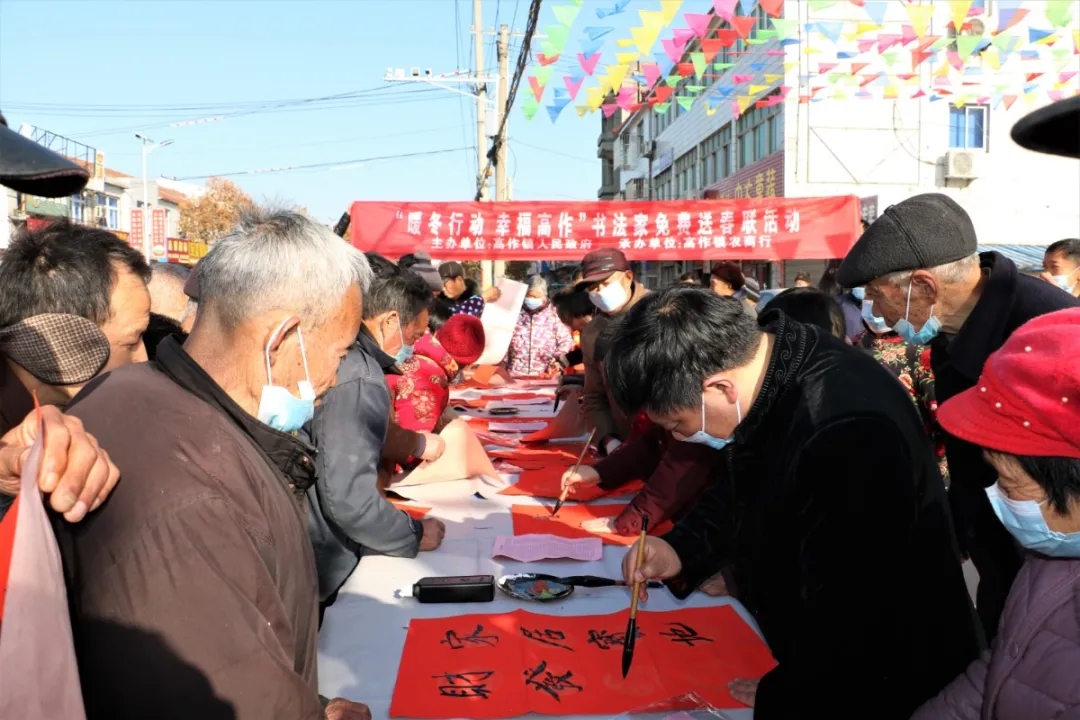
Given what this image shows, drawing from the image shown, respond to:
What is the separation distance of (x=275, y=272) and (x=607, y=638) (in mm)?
1370

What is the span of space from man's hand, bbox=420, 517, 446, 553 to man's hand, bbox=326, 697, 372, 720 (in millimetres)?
1049

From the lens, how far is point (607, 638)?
2162mm

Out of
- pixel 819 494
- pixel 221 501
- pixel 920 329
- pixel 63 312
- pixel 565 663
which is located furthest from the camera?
pixel 920 329

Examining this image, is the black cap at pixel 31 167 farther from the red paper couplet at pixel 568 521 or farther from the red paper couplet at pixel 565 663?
the red paper couplet at pixel 568 521

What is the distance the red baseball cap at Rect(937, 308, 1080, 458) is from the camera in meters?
1.20

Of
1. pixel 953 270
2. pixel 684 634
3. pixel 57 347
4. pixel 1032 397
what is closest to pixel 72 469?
pixel 57 347

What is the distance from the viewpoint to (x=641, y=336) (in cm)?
165

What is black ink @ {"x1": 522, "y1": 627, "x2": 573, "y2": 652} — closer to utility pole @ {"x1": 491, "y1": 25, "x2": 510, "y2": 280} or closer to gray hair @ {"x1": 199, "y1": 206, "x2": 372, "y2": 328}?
gray hair @ {"x1": 199, "y1": 206, "x2": 372, "y2": 328}

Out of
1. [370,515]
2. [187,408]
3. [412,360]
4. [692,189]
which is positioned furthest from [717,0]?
[692,189]

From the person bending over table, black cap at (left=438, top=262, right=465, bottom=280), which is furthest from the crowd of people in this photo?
black cap at (left=438, top=262, right=465, bottom=280)

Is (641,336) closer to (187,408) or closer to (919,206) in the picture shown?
(187,408)

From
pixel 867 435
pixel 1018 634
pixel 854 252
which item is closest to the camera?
pixel 1018 634

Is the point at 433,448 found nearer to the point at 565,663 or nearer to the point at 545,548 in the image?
the point at 545,548

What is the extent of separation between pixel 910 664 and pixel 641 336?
0.73 metres
